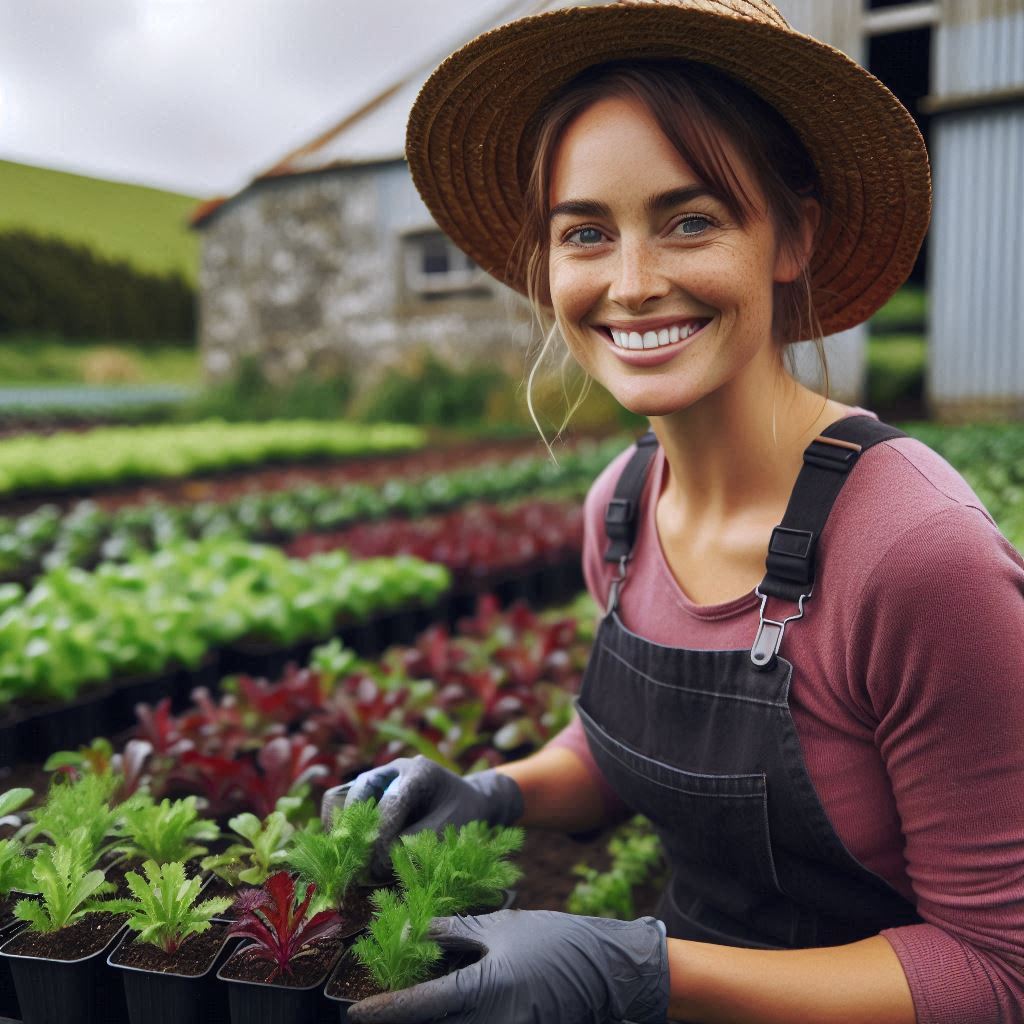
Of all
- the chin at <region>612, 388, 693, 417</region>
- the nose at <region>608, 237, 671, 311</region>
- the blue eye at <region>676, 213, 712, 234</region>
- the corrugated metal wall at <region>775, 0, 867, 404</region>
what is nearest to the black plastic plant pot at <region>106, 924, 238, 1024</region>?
the chin at <region>612, 388, 693, 417</region>

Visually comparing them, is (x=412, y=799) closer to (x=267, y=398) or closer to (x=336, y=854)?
(x=336, y=854)

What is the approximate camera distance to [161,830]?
1.50m

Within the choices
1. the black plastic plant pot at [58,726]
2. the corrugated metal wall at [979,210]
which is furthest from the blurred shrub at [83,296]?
the black plastic plant pot at [58,726]

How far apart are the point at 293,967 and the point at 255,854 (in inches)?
11.3

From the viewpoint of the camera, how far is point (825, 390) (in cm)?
143

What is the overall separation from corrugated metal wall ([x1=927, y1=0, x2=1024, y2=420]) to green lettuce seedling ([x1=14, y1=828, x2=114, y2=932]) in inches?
444

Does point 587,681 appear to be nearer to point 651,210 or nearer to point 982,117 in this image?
point 651,210

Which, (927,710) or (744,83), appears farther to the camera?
(744,83)

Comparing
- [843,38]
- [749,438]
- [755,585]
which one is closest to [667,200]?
[749,438]

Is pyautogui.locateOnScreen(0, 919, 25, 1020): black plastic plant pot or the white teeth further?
pyautogui.locateOnScreen(0, 919, 25, 1020): black plastic plant pot

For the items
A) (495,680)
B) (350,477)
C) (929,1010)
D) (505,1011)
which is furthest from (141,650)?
(350,477)

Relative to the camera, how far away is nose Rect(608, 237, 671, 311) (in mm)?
1280

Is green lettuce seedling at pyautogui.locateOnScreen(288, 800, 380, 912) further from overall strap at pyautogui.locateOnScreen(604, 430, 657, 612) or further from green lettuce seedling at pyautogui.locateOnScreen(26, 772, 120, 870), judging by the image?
overall strap at pyautogui.locateOnScreen(604, 430, 657, 612)

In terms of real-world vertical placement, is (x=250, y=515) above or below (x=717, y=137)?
below
